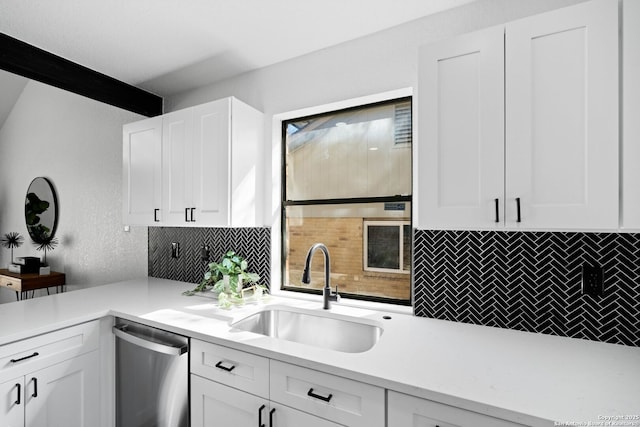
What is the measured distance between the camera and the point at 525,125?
1.17m

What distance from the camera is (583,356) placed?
1.20 m

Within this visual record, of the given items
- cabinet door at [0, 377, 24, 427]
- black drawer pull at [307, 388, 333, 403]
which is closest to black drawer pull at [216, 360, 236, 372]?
black drawer pull at [307, 388, 333, 403]

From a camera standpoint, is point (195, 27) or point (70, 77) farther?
point (70, 77)

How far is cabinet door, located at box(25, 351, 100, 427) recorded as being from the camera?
4.93 feet

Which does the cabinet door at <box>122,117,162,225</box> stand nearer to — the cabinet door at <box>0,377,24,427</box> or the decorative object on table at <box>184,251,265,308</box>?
the decorative object on table at <box>184,251,265,308</box>

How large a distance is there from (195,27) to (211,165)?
778 mm

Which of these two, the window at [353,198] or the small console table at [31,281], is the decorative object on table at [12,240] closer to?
the small console table at [31,281]

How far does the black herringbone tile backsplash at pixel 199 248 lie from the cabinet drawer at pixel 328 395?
3.23ft

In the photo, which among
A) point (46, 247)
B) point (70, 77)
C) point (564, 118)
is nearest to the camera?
point (564, 118)

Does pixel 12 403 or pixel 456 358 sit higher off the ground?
pixel 456 358

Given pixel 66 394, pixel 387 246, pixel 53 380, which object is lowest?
pixel 66 394

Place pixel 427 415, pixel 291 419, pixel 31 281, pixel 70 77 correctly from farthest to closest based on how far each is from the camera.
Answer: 1. pixel 31 281
2. pixel 70 77
3. pixel 291 419
4. pixel 427 415

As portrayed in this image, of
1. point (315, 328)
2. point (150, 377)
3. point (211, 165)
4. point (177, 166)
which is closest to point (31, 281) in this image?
point (177, 166)

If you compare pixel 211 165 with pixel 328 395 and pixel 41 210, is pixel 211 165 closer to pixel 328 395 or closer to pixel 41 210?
pixel 328 395
